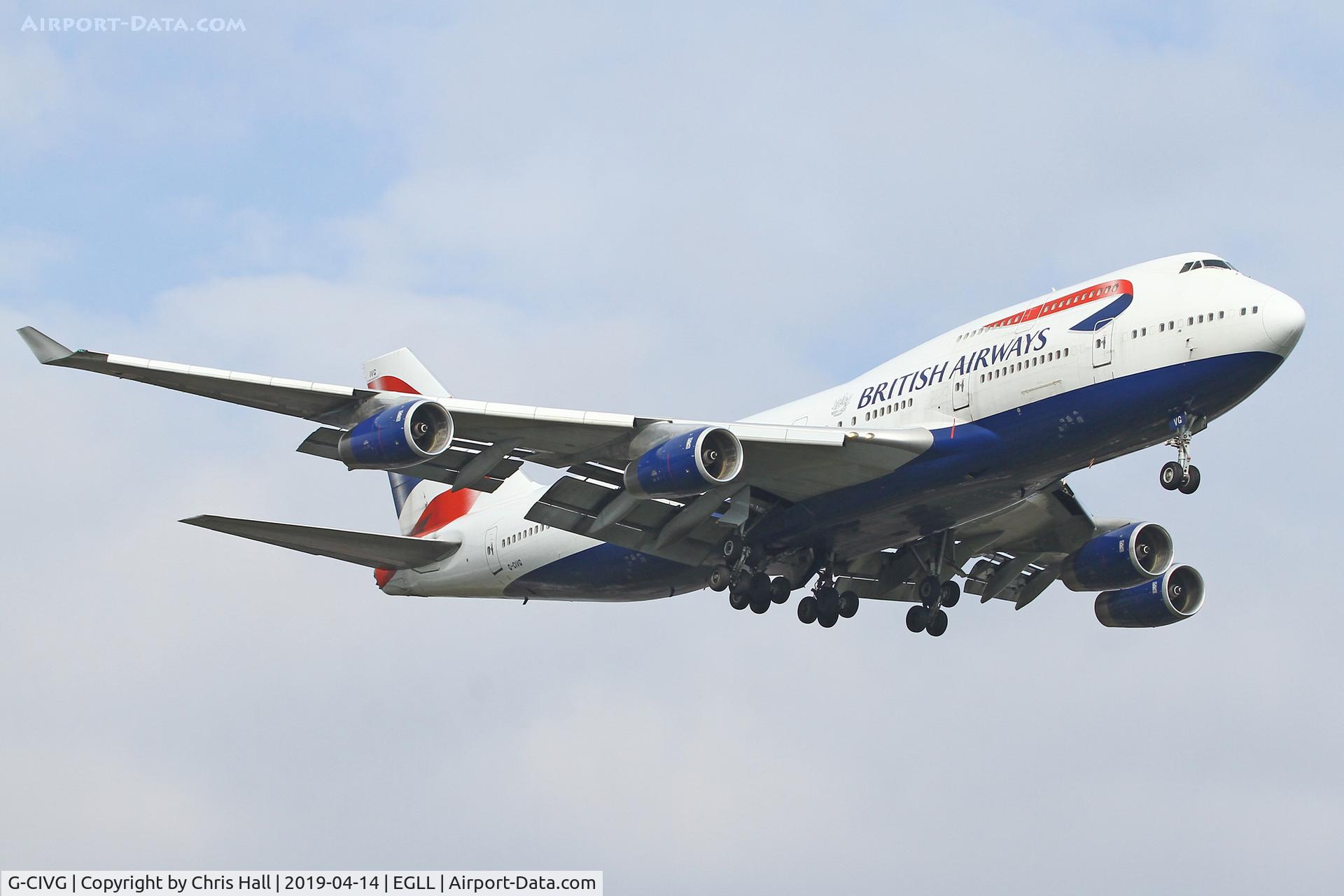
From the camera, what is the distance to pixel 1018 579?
4906 centimetres

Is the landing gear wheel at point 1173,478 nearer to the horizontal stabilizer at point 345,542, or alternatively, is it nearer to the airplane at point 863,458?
the airplane at point 863,458

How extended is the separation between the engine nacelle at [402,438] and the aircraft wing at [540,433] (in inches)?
29.0

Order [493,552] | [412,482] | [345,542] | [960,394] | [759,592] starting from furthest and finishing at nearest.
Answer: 1. [412,482]
2. [493,552]
3. [345,542]
4. [759,592]
5. [960,394]

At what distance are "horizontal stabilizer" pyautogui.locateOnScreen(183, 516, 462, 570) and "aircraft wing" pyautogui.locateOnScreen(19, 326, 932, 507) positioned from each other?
109 inches

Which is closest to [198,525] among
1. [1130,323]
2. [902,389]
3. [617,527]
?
[617,527]

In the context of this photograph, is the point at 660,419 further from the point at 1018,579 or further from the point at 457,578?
the point at 1018,579

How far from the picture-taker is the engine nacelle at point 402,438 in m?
36.0

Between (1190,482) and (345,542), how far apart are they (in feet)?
69.4

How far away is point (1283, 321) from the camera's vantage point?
115ft

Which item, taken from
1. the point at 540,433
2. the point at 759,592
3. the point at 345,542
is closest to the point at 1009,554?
the point at 759,592

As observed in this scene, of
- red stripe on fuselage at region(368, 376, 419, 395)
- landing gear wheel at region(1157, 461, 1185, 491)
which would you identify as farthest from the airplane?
red stripe on fuselage at region(368, 376, 419, 395)

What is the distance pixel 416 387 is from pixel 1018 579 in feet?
61.0

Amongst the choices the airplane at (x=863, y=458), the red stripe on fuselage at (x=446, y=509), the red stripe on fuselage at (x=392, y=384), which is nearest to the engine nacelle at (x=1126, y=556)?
the airplane at (x=863, y=458)

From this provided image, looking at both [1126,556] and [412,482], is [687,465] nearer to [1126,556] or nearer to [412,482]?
[1126,556]
